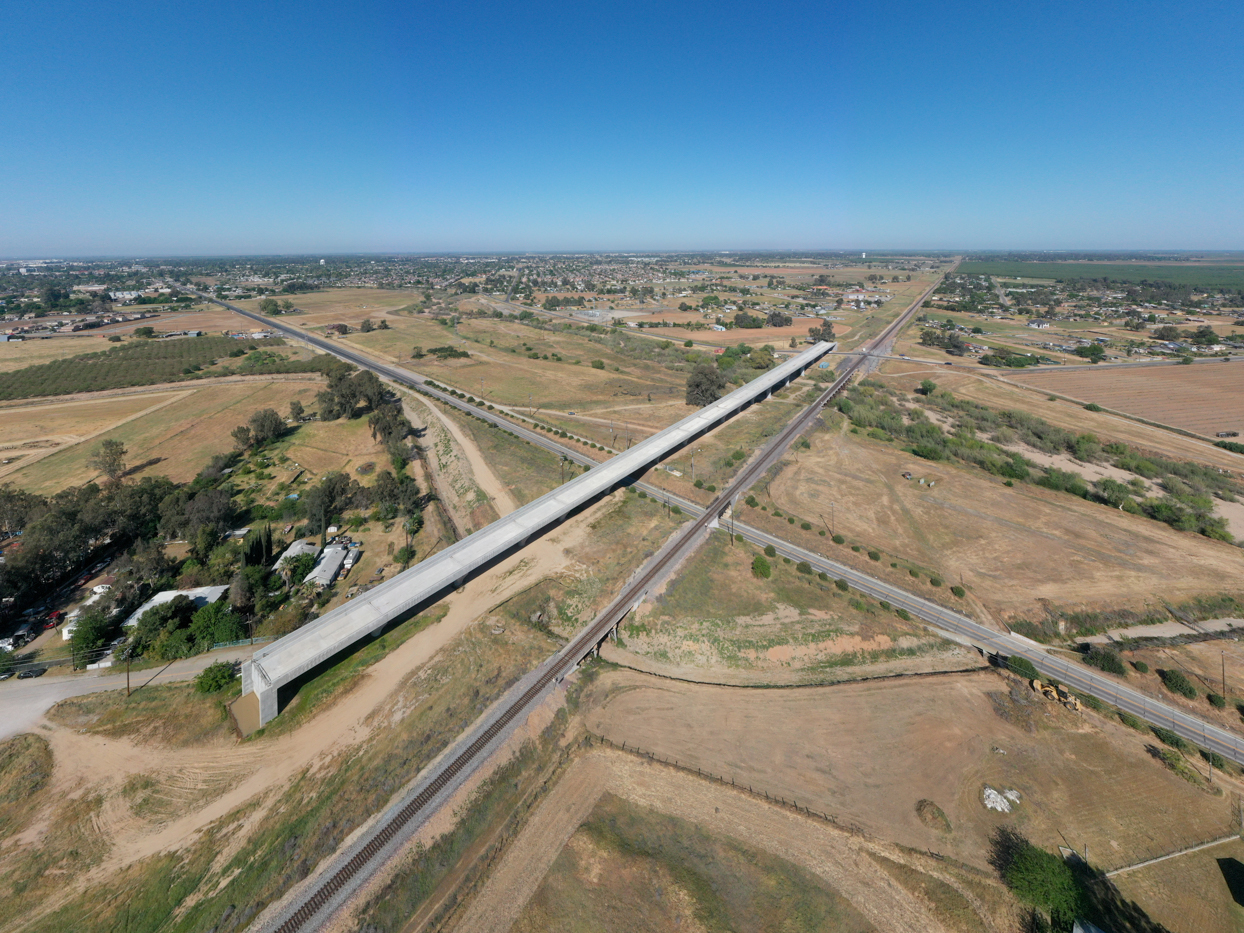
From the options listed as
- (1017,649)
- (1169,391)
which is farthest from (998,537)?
(1169,391)

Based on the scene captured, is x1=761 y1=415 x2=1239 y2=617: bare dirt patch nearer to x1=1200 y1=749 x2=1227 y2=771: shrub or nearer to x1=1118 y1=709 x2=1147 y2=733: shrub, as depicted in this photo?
x1=1118 y1=709 x2=1147 y2=733: shrub

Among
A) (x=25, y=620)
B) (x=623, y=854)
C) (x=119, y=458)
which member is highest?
(x=119, y=458)

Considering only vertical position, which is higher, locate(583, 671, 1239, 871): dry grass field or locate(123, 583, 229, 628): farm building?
locate(123, 583, 229, 628): farm building

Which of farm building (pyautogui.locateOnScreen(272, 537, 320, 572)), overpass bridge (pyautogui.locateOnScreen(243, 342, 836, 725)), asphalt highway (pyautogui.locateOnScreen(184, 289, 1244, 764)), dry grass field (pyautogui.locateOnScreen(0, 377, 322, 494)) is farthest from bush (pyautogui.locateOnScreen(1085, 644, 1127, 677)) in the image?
dry grass field (pyautogui.locateOnScreen(0, 377, 322, 494))

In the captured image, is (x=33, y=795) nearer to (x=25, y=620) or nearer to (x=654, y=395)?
(x=25, y=620)

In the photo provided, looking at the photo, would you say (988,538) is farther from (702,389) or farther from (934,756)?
(702,389)

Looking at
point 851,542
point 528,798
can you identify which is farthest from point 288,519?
point 851,542

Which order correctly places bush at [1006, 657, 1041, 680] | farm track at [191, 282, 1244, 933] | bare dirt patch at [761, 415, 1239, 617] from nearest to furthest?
farm track at [191, 282, 1244, 933] < bush at [1006, 657, 1041, 680] < bare dirt patch at [761, 415, 1239, 617]

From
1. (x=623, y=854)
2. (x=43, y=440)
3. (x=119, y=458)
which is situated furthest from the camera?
(x=43, y=440)
